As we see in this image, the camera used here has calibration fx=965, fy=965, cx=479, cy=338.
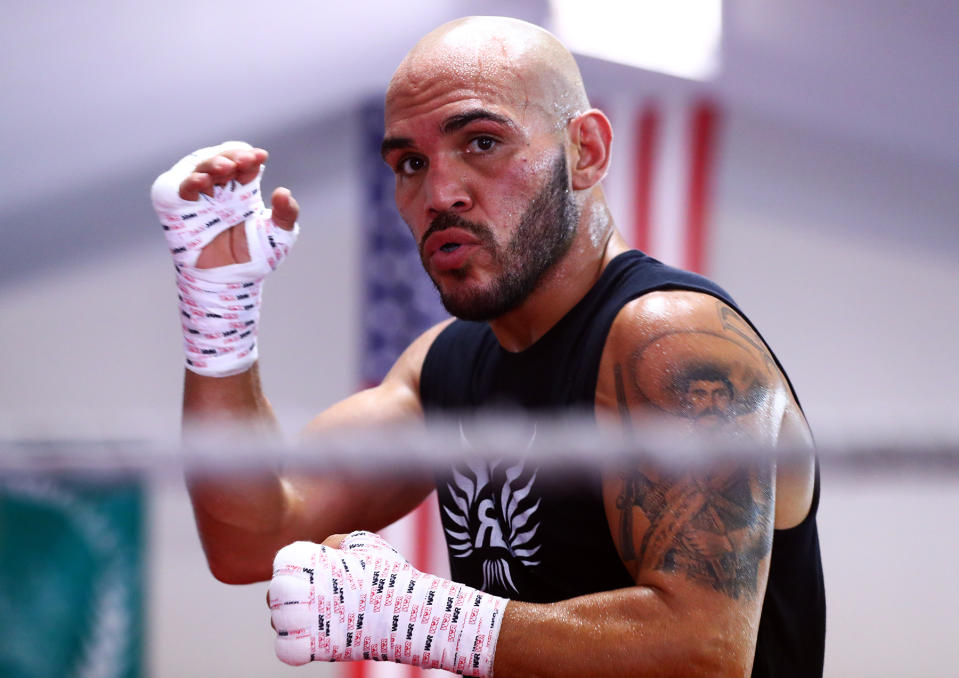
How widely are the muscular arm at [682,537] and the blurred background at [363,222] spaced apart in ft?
7.52

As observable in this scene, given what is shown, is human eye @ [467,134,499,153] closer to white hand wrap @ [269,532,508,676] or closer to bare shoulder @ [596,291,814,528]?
bare shoulder @ [596,291,814,528]

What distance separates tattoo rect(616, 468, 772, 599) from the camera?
90cm

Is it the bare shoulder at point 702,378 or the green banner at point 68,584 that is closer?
the bare shoulder at point 702,378

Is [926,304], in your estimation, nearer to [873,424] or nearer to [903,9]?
[903,9]

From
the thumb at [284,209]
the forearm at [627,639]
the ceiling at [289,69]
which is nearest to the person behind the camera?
the forearm at [627,639]

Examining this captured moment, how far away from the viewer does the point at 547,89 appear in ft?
4.09

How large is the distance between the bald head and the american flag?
6.37 feet

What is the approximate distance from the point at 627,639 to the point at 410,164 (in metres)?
0.67

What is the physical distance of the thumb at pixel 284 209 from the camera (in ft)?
4.10

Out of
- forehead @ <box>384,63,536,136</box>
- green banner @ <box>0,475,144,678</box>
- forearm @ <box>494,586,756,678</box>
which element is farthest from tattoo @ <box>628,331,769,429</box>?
green banner @ <box>0,475,144,678</box>

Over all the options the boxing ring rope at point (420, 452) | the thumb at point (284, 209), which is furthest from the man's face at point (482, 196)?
the boxing ring rope at point (420, 452)

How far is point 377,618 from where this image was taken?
942 millimetres

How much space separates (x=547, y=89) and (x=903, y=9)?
99.5 inches

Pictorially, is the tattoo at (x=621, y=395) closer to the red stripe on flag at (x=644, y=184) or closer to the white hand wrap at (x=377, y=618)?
the white hand wrap at (x=377, y=618)
